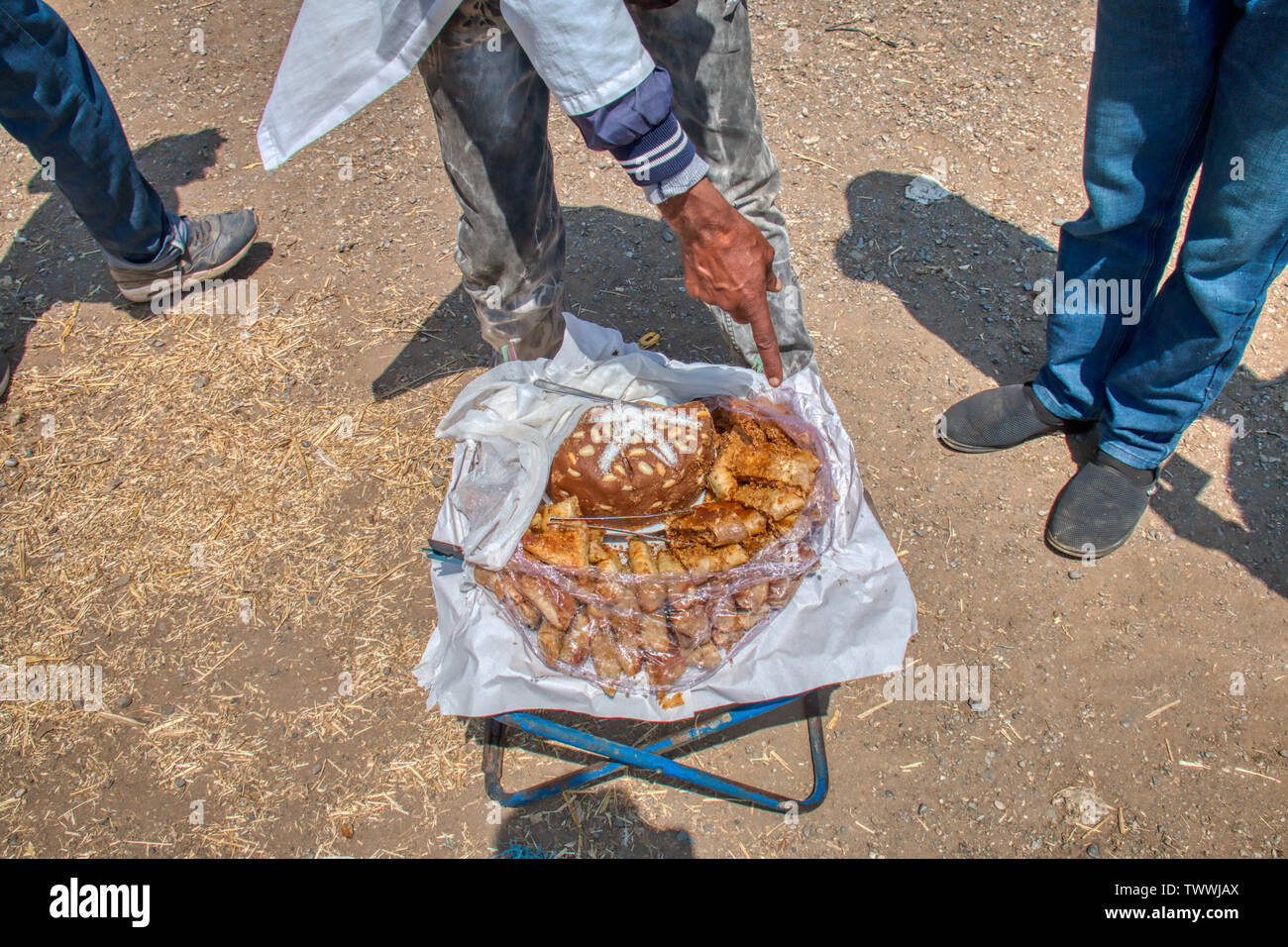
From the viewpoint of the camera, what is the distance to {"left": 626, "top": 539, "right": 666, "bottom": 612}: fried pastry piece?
185cm

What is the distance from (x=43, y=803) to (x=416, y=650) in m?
1.17

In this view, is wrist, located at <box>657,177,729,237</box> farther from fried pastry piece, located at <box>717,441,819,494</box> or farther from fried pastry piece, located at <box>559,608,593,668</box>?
fried pastry piece, located at <box>559,608,593,668</box>

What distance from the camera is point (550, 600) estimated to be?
1885mm

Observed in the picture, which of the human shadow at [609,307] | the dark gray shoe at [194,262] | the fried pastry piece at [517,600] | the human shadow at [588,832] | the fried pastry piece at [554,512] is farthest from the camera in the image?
the dark gray shoe at [194,262]

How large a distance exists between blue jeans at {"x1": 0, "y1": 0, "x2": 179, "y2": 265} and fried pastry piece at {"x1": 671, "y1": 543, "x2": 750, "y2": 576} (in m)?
2.88

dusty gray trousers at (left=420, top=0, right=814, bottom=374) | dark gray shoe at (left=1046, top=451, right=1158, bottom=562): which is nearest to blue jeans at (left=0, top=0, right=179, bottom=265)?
dusty gray trousers at (left=420, top=0, right=814, bottom=374)

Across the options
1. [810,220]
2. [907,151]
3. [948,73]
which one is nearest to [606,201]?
[810,220]

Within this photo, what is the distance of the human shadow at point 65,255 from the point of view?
3635 millimetres

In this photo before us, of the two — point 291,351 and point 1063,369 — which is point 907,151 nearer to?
point 1063,369

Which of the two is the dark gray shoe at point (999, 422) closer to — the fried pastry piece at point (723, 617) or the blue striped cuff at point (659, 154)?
the fried pastry piece at point (723, 617)

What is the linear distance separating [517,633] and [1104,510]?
197 centimetres
